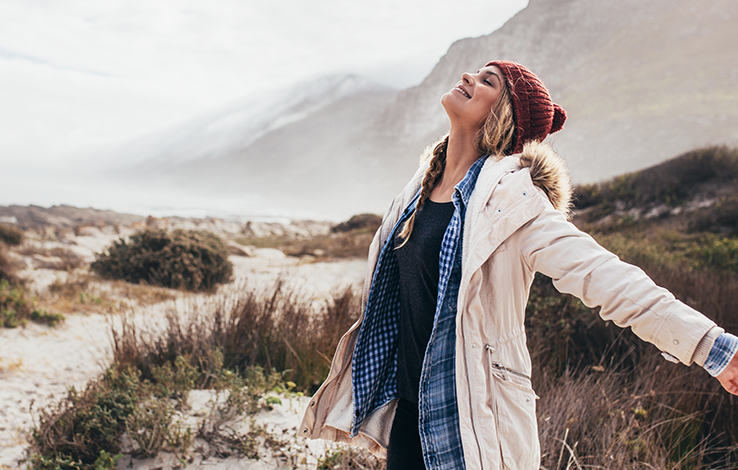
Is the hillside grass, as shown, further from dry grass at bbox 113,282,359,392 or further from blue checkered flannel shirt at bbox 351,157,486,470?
blue checkered flannel shirt at bbox 351,157,486,470

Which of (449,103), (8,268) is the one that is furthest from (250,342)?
(8,268)

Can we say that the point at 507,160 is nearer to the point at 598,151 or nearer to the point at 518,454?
the point at 518,454

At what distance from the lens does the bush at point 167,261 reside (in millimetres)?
8484

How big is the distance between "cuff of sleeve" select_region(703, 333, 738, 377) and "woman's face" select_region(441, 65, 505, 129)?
992 mm

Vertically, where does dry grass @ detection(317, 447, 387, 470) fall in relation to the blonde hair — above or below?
below

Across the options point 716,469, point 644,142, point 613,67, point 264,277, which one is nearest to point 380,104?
point 613,67

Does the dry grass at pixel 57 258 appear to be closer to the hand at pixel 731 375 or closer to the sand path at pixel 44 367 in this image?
the sand path at pixel 44 367

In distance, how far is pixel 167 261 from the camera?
849cm

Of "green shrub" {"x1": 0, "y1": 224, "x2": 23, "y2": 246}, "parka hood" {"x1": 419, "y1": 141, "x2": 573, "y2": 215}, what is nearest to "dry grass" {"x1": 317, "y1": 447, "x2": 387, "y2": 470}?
"parka hood" {"x1": 419, "y1": 141, "x2": 573, "y2": 215}

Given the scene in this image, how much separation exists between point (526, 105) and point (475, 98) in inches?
7.6

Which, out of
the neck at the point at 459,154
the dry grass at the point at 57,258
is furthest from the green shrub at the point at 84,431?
the dry grass at the point at 57,258

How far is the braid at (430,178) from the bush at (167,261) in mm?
7353

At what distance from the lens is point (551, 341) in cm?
393

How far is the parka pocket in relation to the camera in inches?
47.3
